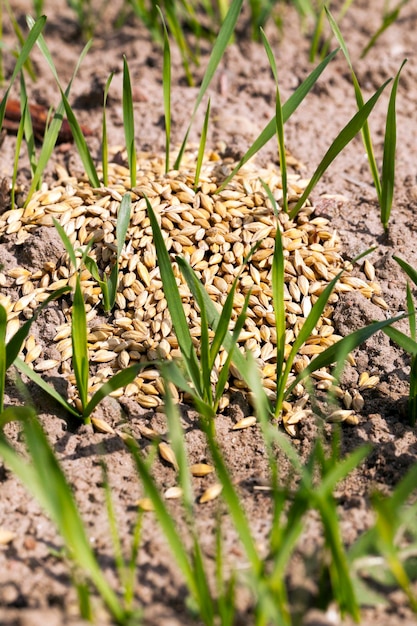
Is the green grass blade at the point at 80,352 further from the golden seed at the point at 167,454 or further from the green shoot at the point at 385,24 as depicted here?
the green shoot at the point at 385,24

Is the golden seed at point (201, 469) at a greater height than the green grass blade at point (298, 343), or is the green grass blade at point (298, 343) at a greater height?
the green grass blade at point (298, 343)

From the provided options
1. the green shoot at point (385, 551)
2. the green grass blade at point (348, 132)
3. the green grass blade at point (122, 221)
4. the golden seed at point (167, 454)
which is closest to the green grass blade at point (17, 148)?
the green grass blade at point (122, 221)

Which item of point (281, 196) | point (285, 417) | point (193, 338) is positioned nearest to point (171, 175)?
point (281, 196)

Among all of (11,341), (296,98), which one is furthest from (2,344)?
(296,98)

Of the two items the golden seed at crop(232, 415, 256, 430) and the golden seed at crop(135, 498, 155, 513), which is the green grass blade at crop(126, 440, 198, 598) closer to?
the golden seed at crop(135, 498, 155, 513)

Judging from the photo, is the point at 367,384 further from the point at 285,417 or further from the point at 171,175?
the point at 171,175

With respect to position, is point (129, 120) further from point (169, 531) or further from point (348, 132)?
point (169, 531)
